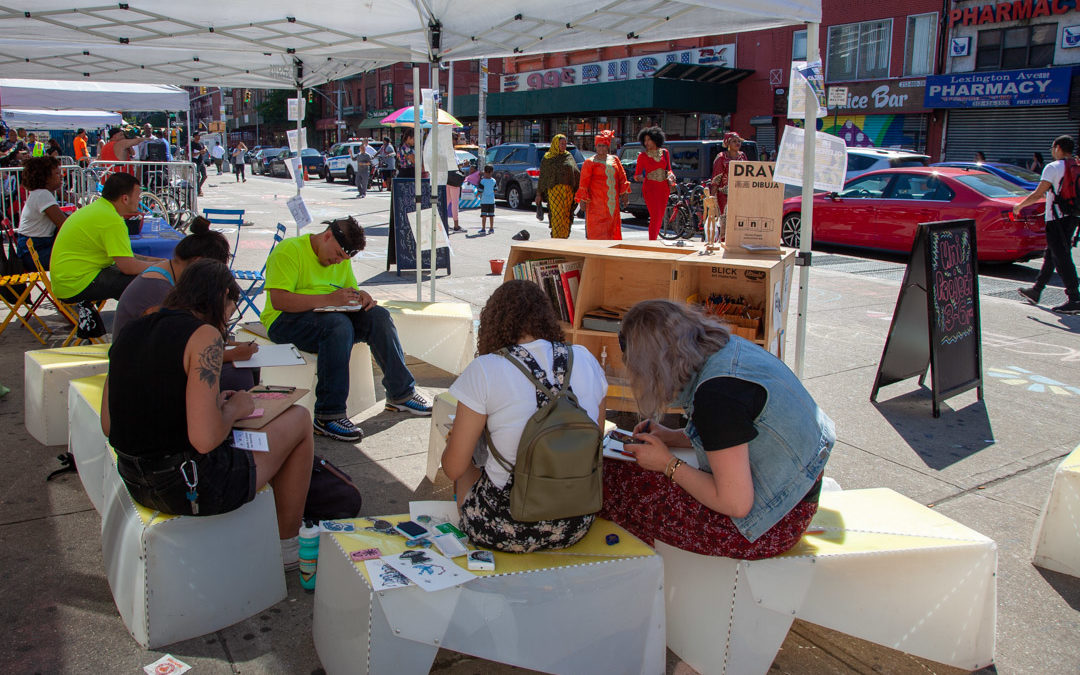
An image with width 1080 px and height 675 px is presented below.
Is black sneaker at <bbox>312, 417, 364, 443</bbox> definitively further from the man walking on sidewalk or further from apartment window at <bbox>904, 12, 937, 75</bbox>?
apartment window at <bbox>904, 12, 937, 75</bbox>

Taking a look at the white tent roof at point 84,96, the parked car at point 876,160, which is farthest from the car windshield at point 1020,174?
the white tent roof at point 84,96

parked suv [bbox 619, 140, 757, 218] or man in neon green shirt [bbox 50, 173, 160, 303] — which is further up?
parked suv [bbox 619, 140, 757, 218]

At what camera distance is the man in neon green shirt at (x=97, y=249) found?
5855 mm

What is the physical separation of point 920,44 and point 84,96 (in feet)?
78.7

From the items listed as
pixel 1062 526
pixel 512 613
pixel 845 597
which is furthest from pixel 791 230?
pixel 512 613

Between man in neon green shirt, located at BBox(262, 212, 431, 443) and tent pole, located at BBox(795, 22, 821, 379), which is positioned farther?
man in neon green shirt, located at BBox(262, 212, 431, 443)

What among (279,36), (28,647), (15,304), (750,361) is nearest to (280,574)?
(28,647)

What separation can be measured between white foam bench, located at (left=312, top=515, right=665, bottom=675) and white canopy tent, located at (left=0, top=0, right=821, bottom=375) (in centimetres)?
233

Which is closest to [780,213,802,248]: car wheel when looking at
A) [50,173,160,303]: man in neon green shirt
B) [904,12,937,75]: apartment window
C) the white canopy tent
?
the white canopy tent

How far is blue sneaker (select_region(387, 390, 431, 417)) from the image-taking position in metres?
5.36

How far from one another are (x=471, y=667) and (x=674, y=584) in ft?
2.53

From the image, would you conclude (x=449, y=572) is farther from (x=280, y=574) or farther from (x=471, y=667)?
(x=280, y=574)

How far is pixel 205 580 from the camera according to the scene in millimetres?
2875

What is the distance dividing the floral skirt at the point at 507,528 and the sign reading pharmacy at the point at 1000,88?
Answer: 25505mm
